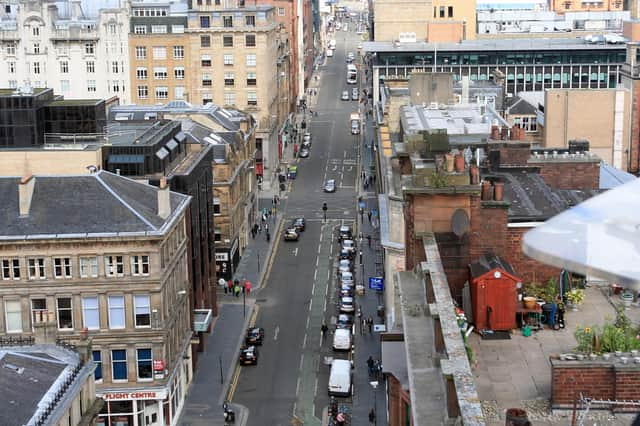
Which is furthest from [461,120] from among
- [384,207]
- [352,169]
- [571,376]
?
[352,169]

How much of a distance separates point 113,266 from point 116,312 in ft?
9.95

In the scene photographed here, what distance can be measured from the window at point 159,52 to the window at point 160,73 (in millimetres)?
1701

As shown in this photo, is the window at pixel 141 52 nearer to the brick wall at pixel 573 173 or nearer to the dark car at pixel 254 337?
the dark car at pixel 254 337

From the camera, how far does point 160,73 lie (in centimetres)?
16300

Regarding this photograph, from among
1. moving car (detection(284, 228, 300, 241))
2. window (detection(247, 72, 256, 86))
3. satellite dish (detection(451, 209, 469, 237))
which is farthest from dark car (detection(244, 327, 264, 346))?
window (detection(247, 72, 256, 86))

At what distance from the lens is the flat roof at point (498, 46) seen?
169375 millimetres

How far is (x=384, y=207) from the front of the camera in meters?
92.0

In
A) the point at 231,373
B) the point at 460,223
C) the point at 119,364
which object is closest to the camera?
the point at 460,223

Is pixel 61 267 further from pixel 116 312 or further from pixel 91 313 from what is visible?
pixel 116 312

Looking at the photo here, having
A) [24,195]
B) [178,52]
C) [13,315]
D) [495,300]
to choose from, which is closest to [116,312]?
[13,315]

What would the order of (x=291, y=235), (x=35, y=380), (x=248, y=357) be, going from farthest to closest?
(x=291, y=235) < (x=248, y=357) < (x=35, y=380)

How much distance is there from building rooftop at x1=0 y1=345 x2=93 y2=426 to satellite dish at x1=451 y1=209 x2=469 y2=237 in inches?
883

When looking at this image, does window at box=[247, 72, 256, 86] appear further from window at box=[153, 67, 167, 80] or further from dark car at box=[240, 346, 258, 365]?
dark car at box=[240, 346, 258, 365]

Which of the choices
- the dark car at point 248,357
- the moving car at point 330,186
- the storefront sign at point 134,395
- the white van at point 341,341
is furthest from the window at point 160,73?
the storefront sign at point 134,395
